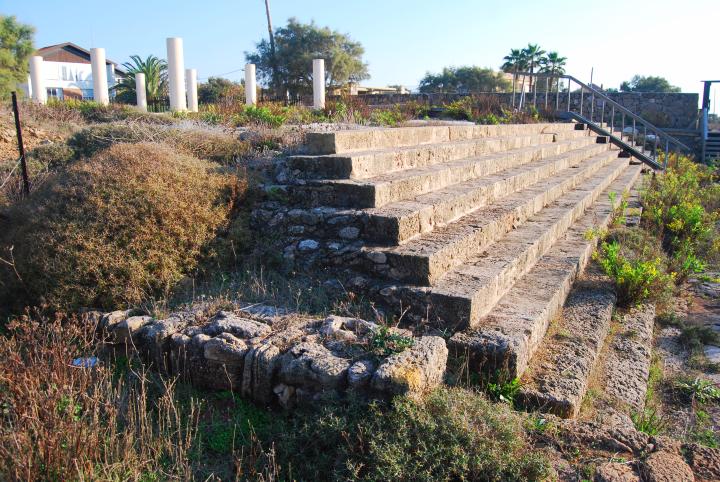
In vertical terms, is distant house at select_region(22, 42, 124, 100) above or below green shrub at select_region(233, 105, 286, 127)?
above

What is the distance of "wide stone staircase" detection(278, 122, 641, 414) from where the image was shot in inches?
133

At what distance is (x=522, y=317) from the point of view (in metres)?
3.44

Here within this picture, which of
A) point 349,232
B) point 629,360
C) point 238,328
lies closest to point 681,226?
point 629,360

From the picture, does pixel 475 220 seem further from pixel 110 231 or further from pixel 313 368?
pixel 110 231

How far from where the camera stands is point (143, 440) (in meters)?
2.32

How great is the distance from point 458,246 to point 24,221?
10.9 feet

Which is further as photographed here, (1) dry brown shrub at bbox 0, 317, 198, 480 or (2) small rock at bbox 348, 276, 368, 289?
(2) small rock at bbox 348, 276, 368, 289

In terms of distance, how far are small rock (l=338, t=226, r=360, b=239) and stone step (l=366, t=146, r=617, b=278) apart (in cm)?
12

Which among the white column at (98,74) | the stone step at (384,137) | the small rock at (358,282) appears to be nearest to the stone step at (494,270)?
the small rock at (358,282)

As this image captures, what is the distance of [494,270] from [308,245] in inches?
56.3

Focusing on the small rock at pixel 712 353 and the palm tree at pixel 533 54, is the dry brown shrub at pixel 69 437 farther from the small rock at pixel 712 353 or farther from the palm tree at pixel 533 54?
the palm tree at pixel 533 54

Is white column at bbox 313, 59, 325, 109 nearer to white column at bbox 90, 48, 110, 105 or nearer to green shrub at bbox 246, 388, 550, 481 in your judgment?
white column at bbox 90, 48, 110, 105

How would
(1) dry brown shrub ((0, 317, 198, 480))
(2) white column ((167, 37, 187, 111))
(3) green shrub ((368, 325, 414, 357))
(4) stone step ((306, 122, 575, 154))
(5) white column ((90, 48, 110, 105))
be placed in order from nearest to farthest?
1. (1) dry brown shrub ((0, 317, 198, 480))
2. (3) green shrub ((368, 325, 414, 357))
3. (4) stone step ((306, 122, 575, 154))
4. (2) white column ((167, 37, 187, 111))
5. (5) white column ((90, 48, 110, 105))

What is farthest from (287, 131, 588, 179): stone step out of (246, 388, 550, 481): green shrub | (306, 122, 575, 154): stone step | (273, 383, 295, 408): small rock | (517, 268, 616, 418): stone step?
(246, 388, 550, 481): green shrub
